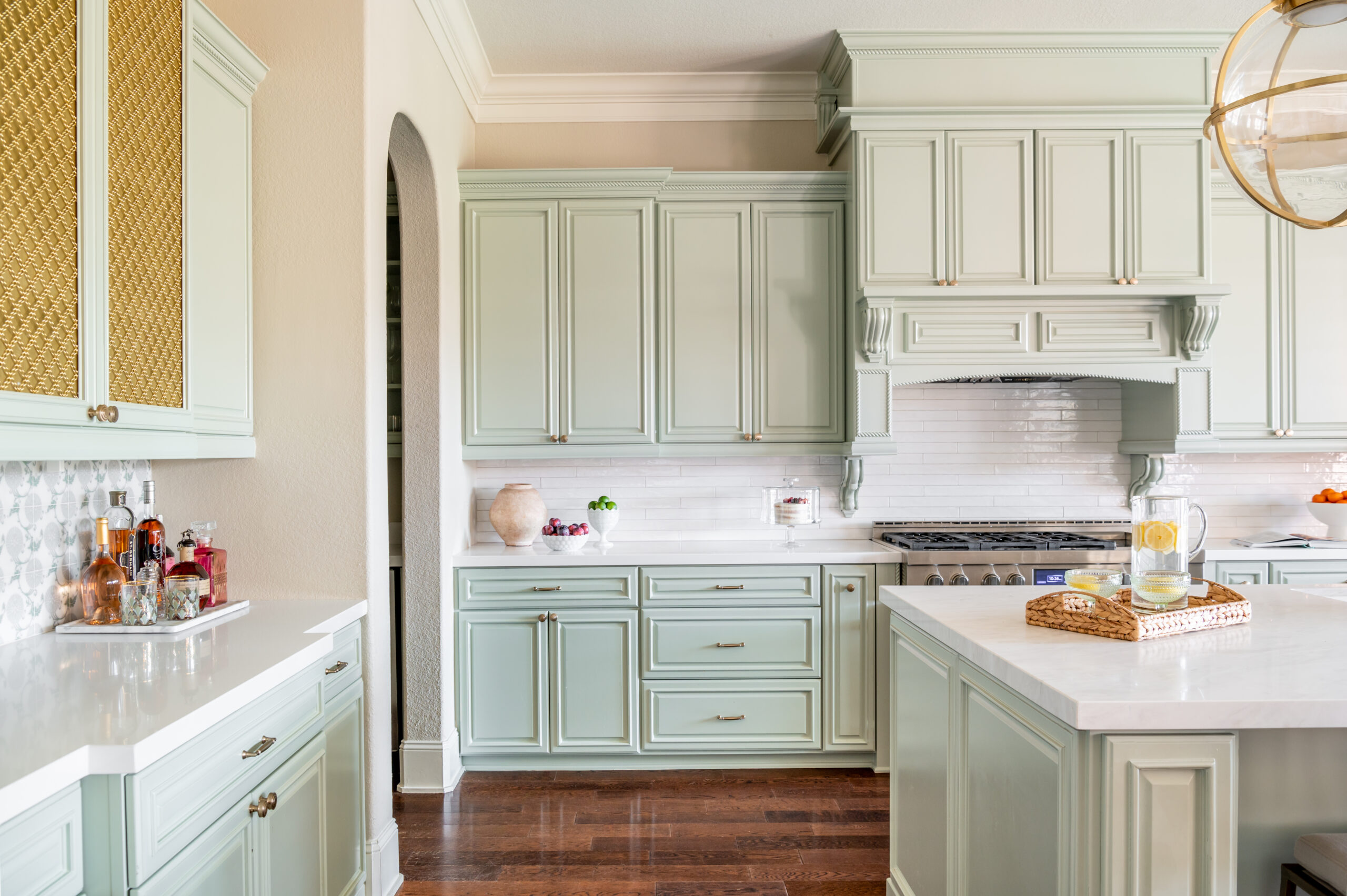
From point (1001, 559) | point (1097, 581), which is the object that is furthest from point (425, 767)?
point (1097, 581)

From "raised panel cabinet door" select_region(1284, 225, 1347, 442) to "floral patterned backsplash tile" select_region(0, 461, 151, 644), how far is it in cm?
471

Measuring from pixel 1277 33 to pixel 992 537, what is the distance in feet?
8.25

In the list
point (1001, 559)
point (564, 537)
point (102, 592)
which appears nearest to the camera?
point (102, 592)

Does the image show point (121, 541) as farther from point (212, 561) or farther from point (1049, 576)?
point (1049, 576)

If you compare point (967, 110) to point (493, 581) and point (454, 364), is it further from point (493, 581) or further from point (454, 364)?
point (493, 581)

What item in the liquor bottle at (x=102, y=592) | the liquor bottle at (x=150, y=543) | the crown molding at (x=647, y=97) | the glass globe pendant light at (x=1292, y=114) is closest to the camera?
the glass globe pendant light at (x=1292, y=114)

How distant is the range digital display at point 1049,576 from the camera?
3.51 metres

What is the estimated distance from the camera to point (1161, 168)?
359cm

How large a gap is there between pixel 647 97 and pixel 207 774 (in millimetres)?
3563

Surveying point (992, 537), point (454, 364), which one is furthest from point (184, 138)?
point (992, 537)

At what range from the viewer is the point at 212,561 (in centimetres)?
228

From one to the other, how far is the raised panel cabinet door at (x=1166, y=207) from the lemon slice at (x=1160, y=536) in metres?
2.26

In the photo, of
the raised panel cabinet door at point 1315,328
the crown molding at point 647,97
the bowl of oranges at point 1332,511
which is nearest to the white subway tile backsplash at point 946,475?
the bowl of oranges at point 1332,511

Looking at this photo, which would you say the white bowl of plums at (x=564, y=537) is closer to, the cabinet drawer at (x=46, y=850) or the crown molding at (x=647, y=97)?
the crown molding at (x=647, y=97)
